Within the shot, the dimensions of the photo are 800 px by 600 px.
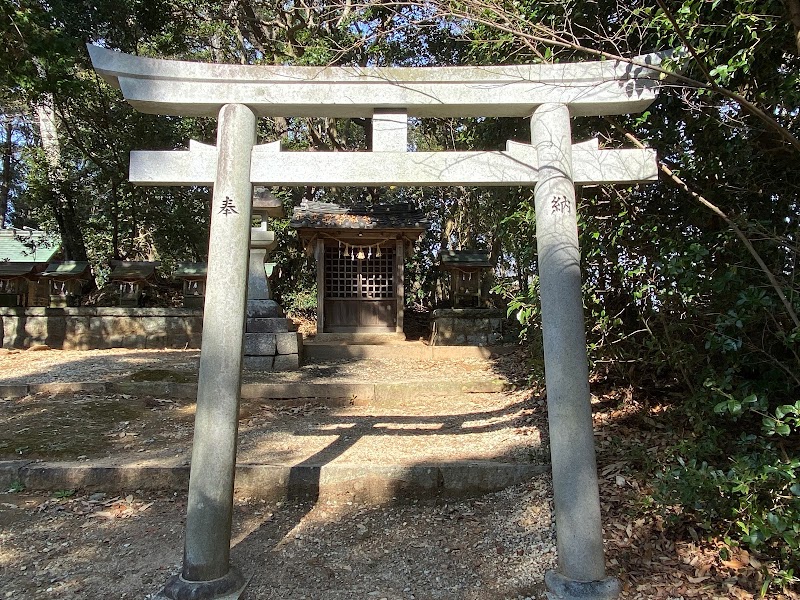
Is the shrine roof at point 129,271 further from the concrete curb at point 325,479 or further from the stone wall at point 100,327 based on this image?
the concrete curb at point 325,479

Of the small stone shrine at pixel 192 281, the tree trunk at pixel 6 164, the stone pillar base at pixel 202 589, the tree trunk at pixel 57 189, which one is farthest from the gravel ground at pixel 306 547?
the tree trunk at pixel 6 164

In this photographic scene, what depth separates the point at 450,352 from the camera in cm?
994

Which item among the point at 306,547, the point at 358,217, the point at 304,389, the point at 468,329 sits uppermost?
the point at 358,217

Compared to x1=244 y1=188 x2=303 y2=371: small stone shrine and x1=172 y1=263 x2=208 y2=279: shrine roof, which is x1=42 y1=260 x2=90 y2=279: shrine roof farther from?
x1=244 y1=188 x2=303 y2=371: small stone shrine

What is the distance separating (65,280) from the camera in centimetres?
1154

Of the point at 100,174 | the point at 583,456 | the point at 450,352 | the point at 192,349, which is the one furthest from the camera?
the point at 100,174

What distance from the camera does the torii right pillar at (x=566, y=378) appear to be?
283 centimetres

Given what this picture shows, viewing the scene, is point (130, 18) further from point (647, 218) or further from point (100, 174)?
point (647, 218)

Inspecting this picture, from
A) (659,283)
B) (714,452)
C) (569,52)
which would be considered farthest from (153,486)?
(569,52)

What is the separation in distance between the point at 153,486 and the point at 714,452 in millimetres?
4269

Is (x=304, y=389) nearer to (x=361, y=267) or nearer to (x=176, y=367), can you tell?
(x=176, y=367)

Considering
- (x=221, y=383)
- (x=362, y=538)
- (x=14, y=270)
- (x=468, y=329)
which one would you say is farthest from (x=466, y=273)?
(x=14, y=270)

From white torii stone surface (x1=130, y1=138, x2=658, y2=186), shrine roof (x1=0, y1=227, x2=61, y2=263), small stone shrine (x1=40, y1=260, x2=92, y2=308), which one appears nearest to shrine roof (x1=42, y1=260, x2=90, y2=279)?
small stone shrine (x1=40, y1=260, x2=92, y2=308)

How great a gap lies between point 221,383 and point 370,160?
1651 millimetres
